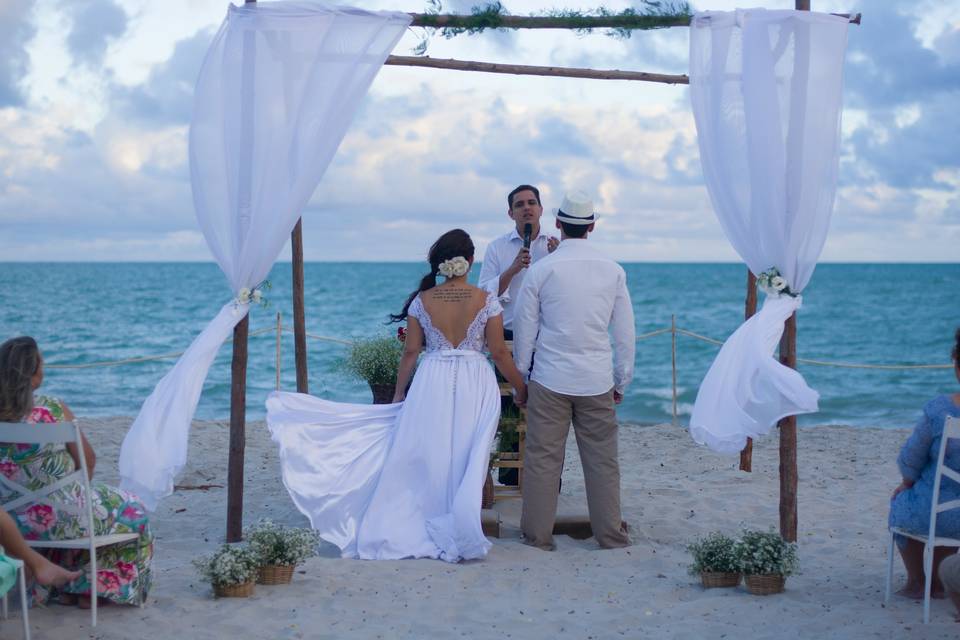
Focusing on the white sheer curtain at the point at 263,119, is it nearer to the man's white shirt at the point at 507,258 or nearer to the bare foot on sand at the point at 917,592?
the man's white shirt at the point at 507,258

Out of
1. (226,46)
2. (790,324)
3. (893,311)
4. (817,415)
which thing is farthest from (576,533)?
(893,311)

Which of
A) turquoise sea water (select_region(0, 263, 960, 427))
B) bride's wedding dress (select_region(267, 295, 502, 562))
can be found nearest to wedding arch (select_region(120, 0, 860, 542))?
bride's wedding dress (select_region(267, 295, 502, 562))

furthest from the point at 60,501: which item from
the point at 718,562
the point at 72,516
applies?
the point at 718,562

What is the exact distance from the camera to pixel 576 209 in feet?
17.4

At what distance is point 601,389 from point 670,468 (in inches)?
113

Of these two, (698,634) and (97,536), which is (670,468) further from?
(97,536)

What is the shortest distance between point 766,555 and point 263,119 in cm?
326

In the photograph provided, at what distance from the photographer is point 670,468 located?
315 inches

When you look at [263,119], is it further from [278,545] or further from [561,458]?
[561,458]

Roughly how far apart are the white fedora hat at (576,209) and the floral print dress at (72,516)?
253 centimetres

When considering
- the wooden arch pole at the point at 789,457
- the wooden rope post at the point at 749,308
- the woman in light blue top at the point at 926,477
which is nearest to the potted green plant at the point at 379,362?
the wooden rope post at the point at 749,308

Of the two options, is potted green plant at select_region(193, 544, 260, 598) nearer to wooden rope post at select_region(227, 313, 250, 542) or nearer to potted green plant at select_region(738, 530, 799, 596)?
wooden rope post at select_region(227, 313, 250, 542)

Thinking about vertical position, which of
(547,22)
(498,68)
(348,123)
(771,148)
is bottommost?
(771,148)

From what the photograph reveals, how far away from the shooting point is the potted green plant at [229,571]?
14.2 feet
